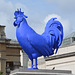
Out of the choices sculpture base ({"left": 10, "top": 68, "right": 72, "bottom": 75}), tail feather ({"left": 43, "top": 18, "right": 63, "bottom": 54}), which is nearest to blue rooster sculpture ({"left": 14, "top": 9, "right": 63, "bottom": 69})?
tail feather ({"left": 43, "top": 18, "right": 63, "bottom": 54})

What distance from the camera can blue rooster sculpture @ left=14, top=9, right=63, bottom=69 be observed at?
36719 millimetres

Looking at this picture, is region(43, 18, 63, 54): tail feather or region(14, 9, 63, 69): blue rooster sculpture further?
region(43, 18, 63, 54): tail feather

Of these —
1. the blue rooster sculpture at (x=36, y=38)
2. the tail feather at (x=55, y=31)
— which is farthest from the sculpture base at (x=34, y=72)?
the tail feather at (x=55, y=31)

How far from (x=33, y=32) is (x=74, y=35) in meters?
26.8

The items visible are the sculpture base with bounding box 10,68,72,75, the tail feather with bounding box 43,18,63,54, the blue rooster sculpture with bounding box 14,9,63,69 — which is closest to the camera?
the sculpture base with bounding box 10,68,72,75

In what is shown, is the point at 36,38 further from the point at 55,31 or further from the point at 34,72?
the point at 34,72

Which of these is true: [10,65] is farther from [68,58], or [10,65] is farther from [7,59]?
[68,58]

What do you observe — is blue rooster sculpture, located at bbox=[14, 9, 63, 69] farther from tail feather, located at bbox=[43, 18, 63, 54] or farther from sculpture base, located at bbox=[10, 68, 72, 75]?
sculpture base, located at bbox=[10, 68, 72, 75]

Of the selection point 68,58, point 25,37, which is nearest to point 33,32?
point 25,37

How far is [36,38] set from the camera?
36.9 meters

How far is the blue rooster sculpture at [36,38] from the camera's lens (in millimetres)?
36719

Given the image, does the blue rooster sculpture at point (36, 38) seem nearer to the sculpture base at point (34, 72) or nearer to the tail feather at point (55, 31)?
the tail feather at point (55, 31)

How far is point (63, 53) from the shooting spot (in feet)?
182

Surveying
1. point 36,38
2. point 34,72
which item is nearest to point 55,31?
point 36,38
